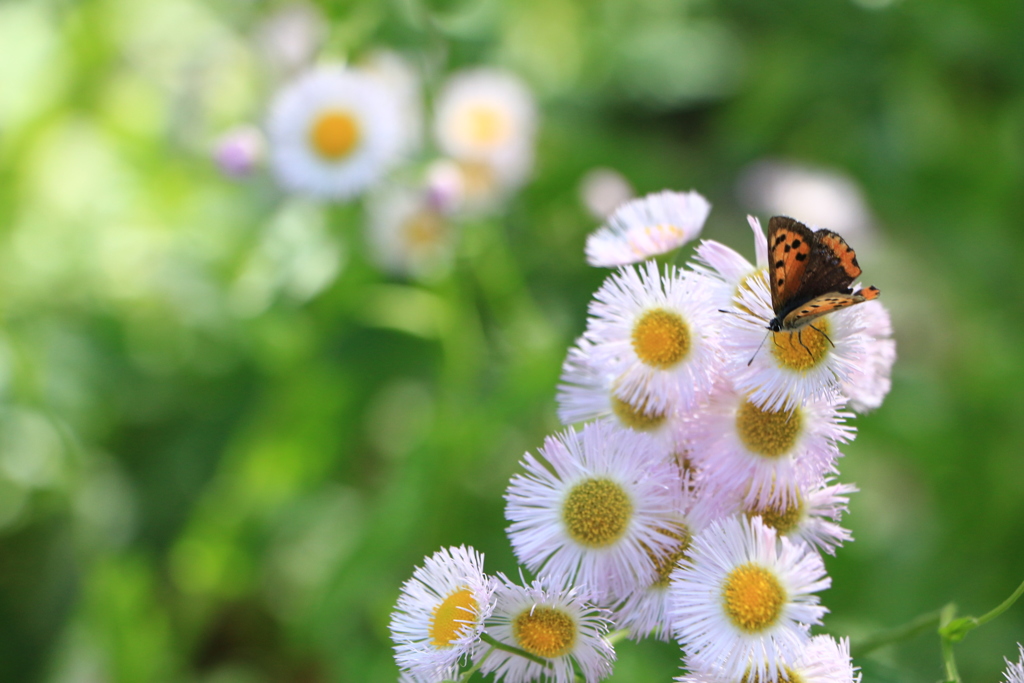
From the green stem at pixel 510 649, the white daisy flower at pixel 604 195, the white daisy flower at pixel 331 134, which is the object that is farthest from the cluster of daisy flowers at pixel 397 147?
the green stem at pixel 510 649

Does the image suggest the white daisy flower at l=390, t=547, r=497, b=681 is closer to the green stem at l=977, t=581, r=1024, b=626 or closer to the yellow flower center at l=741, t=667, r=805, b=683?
the yellow flower center at l=741, t=667, r=805, b=683

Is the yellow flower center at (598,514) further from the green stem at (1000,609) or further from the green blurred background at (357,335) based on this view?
the green blurred background at (357,335)

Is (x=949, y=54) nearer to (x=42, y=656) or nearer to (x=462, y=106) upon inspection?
(x=462, y=106)

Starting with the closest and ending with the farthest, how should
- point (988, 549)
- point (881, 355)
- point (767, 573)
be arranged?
point (767, 573) < point (881, 355) < point (988, 549)

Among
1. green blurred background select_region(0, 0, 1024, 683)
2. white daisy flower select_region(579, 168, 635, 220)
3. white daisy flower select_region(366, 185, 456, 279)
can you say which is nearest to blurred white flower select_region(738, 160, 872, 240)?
green blurred background select_region(0, 0, 1024, 683)

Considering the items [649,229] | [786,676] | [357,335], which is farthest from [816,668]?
[357,335]

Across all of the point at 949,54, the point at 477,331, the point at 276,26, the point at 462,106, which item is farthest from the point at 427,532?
the point at 949,54
